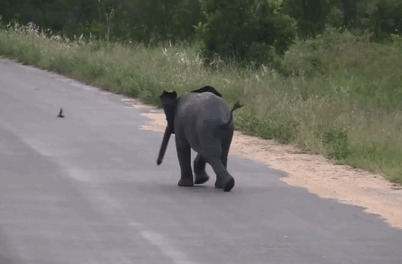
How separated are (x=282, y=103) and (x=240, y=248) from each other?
10423mm

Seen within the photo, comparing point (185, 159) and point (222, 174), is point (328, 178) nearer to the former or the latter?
point (185, 159)

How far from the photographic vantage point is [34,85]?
26250mm

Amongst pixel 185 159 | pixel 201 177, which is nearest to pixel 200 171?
pixel 201 177

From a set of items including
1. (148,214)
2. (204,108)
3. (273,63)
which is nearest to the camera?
(148,214)

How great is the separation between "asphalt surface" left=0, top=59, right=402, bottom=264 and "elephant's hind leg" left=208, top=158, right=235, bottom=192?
0.12 metres

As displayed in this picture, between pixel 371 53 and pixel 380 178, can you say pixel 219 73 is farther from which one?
pixel 380 178

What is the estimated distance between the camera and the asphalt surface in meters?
9.70

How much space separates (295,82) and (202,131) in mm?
11483

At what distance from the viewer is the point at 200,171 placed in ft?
44.0

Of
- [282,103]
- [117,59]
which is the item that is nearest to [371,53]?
[117,59]

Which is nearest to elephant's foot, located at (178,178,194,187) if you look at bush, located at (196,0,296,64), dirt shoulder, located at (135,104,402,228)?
dirt shoulder, located at (135,104,402,228)

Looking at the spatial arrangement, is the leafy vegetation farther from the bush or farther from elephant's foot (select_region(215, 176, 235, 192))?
elephant's foot (select_region(215, 176, 235, 192))

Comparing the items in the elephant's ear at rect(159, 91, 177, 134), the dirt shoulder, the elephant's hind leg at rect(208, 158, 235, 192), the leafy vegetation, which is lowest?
the leafy vegetation

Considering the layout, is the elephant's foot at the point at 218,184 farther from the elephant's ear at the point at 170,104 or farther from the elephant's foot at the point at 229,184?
the elephant's ear at the point at 170,104
